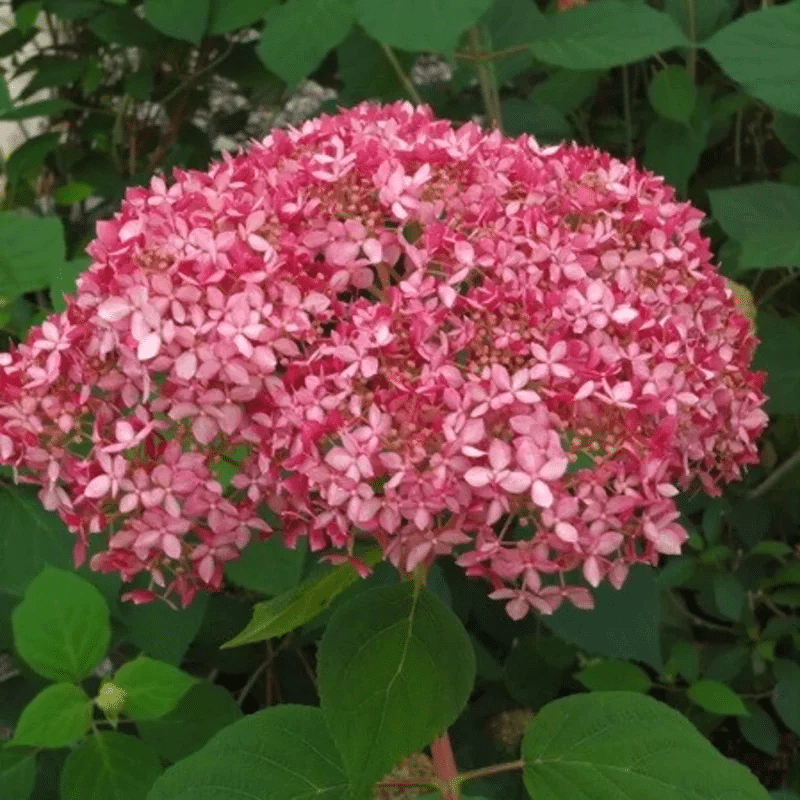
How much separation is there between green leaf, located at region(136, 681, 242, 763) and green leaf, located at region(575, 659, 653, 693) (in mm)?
346

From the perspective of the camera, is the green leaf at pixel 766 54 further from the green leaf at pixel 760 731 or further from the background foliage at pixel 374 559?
the green leaf at pixel 760 731

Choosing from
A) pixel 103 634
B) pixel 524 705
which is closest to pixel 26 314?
pixel 103 634

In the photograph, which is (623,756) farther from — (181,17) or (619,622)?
(181,17)

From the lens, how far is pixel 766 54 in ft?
3.42

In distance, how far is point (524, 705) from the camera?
1.33 metres

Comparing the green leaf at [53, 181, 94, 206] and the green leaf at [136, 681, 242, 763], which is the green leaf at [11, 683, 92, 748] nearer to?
the green leaf at [136, 681, 242, 763]

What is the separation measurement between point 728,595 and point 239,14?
0.71 meters

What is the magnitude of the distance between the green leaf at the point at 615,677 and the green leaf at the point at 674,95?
0.51 metres

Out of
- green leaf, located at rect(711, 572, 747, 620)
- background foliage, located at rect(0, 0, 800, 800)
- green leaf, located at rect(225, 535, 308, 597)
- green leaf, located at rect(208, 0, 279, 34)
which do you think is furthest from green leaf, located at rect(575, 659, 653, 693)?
green leaf, located at rect(208, 0, 279, 34)

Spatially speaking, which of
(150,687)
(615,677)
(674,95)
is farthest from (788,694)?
(150,687)

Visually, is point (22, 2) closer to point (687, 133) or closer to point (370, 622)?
point (687, 133)

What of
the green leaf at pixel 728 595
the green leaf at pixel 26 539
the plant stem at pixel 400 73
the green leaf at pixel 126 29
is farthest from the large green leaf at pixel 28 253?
the green leaf at pixel 728 595

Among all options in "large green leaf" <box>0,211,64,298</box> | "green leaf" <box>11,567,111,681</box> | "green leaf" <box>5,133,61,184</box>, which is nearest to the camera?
"green leaf" <box>11,567,111,681</box>

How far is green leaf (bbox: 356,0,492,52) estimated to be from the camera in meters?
0.98
